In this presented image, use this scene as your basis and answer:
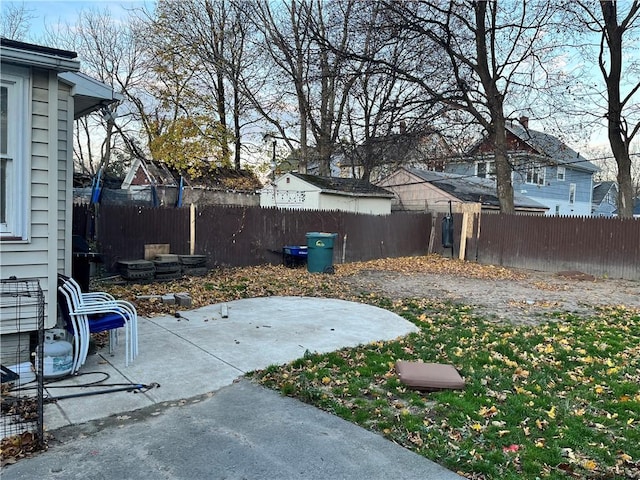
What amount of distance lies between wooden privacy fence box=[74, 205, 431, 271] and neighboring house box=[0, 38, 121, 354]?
17.3ft

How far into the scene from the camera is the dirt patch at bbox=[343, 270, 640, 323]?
312 inches

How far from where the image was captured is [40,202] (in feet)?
13.0

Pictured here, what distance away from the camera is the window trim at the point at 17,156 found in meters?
3.84

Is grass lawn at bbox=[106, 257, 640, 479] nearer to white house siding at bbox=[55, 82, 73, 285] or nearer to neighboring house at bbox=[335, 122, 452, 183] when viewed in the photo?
white house siding at bbox=[55, 82, 73, 285]

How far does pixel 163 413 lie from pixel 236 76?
76.4ft

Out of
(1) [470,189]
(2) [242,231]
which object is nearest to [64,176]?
(2) [242,231]

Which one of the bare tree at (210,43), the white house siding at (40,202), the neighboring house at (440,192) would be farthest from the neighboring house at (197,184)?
the white house siding at (40,202)

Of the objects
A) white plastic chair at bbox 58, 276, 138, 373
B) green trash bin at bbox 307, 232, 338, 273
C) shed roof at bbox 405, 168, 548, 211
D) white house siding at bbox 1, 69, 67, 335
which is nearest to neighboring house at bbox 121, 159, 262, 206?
green trash bin at bbox 307, 232, 338, 273

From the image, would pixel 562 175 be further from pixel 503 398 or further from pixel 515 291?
pixel 503 398

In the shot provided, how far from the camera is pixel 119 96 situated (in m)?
5.66

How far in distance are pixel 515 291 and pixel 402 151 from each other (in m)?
11.7

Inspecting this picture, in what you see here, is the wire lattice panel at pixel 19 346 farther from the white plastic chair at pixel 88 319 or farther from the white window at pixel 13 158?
the white window at pixel 13 158

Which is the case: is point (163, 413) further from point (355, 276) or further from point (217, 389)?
point (355, 276)

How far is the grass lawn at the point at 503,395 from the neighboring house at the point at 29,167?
212 centimetres
